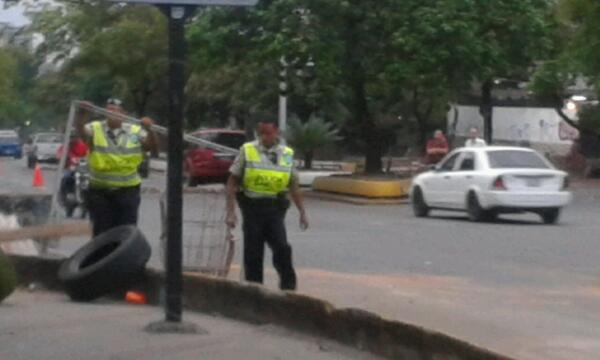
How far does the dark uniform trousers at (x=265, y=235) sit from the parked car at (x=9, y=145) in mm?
72915

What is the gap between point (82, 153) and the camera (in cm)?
2778

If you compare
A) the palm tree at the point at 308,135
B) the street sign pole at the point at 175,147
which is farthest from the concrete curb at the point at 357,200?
the street sign pole at the point at 175,147

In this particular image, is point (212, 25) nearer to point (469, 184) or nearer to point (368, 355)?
point (469, 184)

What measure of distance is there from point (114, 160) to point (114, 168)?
0.08m

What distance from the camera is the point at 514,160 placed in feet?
101

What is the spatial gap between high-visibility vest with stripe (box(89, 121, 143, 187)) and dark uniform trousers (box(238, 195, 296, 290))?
118cm

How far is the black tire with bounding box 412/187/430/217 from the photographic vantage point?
1288 inches

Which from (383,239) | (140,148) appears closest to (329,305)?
(140,148)

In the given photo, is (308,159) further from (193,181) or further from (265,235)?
(265,235)

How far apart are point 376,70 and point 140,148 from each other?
25.0 meters

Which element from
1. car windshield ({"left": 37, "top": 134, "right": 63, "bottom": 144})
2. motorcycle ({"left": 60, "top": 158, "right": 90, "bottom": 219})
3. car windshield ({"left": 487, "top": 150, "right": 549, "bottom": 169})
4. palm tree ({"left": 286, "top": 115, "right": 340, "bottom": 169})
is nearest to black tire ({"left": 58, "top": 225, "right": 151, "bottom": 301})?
motorcycle ({"left": 60, "top": 158, "right": 90, "bottom": 219})

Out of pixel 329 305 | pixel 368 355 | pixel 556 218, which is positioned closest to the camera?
pixel 368 355

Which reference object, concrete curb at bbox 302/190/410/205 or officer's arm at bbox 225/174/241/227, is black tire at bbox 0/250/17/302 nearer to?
officer's arm at bbox 225/174/241/227

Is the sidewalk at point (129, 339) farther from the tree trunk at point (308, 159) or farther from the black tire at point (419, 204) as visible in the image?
the tree trunk at point (308, 159)
